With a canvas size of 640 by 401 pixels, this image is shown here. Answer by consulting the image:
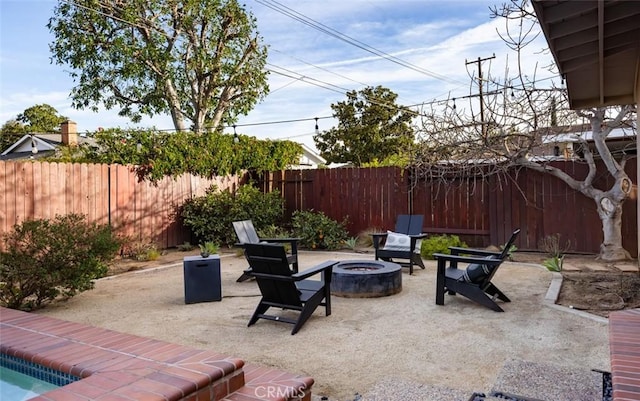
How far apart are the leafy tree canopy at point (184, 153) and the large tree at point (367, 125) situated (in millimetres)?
12516

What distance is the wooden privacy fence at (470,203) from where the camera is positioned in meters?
8.07

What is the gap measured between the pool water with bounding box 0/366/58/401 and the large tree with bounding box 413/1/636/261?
7.20m

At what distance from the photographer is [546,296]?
198 inches

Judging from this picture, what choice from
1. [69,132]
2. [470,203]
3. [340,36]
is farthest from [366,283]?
[69,132]

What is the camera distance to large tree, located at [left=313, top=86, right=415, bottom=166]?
24.0m

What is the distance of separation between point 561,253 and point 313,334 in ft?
19.9

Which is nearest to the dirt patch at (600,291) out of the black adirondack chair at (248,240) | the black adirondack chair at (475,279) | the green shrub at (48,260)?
the black adirondack chair at (475,279)

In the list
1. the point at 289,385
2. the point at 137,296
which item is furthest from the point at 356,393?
the point at 137,296

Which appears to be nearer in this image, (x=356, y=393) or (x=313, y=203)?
(x=356, y=393)

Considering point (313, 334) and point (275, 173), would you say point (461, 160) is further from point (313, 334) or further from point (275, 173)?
point (313, 334)

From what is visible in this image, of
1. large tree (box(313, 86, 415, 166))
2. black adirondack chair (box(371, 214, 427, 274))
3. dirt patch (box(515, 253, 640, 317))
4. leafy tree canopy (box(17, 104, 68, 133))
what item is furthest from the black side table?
leafy tree canopy (box(17, 104, 68, 133))

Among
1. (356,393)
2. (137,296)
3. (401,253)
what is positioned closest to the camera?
(356,393)

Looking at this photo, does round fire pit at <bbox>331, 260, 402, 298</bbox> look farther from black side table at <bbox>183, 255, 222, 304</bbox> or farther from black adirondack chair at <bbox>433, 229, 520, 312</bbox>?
black side table at <bbox>183, 255, 222, 304</bbox>

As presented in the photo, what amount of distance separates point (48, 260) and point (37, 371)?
2.49 metres
